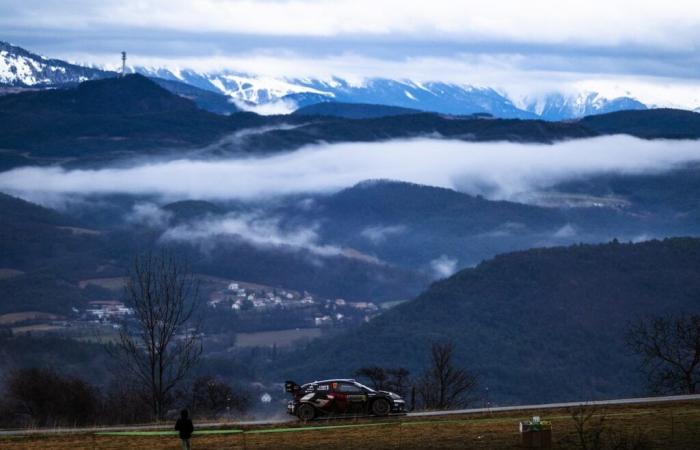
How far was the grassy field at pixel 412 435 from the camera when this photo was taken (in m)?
53.4

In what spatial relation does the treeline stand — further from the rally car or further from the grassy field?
the grassy field

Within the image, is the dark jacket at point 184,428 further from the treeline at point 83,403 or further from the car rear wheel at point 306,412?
the treeline at point 83,403

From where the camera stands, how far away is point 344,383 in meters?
63.5

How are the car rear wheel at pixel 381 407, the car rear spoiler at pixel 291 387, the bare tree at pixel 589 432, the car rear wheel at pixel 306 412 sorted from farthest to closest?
the car rear spoiler at pixel 291 387
the car rear wheel at pixel 381 407
the car rear wheel at pixel 306 412
the bare tree at pixel 589 432

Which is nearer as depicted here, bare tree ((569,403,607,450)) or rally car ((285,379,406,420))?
bare tree ((569,403,607,450))

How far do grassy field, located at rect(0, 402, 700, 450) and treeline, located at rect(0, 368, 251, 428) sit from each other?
2197 cm

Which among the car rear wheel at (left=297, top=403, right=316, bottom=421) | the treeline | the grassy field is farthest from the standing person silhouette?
the treeline

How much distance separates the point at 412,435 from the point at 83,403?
42.1 m

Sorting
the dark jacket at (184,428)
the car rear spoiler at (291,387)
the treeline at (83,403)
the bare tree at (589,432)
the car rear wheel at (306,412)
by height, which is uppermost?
the treeline at (83,403)

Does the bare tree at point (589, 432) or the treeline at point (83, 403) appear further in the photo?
the treeline at point (83, 403)

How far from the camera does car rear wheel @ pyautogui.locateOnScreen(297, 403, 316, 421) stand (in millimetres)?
62494

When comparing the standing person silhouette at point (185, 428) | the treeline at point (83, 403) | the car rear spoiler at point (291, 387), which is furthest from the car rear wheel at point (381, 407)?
the treeline at point (83, 403)

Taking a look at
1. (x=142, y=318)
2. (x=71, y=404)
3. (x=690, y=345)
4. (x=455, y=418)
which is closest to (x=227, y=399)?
(x=71, y=404)

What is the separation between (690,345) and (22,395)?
4404 centimetres
